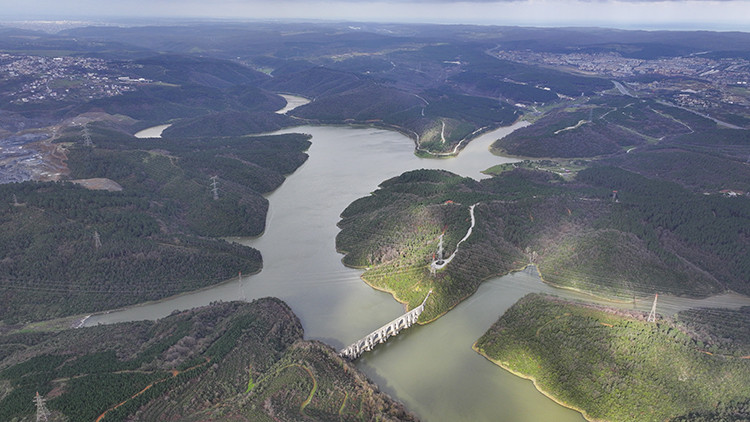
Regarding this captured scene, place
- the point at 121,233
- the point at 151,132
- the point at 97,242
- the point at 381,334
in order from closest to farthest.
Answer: the point at 381,334
the point at 97,242
the point at 121,233
the point at 151,132

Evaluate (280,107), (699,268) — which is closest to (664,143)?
(699,268)

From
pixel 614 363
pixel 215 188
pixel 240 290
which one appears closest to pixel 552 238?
pixel 614 363

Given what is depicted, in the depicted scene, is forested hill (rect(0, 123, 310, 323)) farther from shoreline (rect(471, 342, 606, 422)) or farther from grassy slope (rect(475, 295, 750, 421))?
grassy slope (rect(475, 295, 750, 421))

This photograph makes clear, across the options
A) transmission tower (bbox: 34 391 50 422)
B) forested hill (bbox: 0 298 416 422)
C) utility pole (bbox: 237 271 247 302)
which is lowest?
utility pole (bbox: 237 271 247 302)

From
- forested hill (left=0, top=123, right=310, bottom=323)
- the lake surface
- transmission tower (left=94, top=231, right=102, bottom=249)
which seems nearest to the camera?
forested hill (left=0, top=123, right=310, bottom=323)

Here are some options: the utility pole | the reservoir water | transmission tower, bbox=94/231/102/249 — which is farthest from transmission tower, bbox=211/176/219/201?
the utility pole

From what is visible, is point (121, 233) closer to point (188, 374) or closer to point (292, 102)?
point (188, 374)
